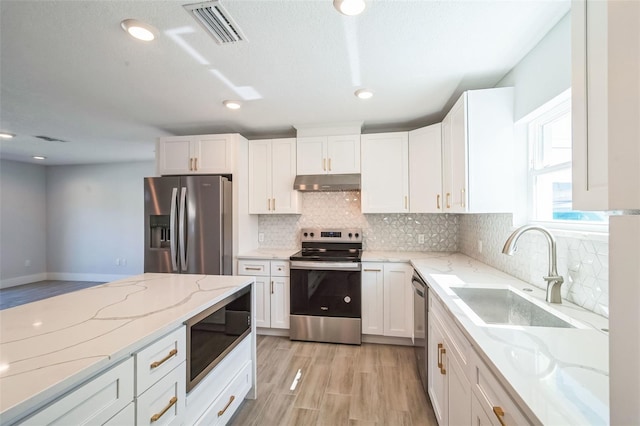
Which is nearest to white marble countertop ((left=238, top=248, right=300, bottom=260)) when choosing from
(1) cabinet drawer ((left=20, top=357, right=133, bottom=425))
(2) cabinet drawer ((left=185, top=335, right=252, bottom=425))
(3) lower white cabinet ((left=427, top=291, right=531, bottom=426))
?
(2) cabinet drawer ((left=185, top=335, right=252, bottom=425))

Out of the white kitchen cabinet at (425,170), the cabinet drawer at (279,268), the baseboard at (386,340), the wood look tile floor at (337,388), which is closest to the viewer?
the wood look tile floor at (337,388)

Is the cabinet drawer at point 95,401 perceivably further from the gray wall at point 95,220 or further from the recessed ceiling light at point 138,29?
the gray wall at point 95,220

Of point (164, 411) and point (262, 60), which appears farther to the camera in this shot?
point (262, 60)

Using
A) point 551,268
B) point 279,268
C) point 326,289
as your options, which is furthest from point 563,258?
point 279,268

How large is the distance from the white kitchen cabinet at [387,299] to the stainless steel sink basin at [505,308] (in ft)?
3.58

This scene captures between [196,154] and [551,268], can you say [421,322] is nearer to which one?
[551,268]

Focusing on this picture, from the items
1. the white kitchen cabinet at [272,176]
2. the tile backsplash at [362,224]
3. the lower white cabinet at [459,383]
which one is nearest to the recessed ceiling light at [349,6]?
the lower white cabinet at [459,383]

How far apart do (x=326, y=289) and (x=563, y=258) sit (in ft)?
6.45

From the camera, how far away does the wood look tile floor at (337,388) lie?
72.4 inches

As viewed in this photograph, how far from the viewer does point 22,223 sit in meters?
5.53

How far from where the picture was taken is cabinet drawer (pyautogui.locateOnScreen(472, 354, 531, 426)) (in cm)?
76

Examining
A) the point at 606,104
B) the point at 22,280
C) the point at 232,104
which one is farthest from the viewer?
the point at 22,280

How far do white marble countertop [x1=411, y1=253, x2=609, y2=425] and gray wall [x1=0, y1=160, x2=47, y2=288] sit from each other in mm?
7729

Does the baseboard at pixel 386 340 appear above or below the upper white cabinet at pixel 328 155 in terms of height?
below
